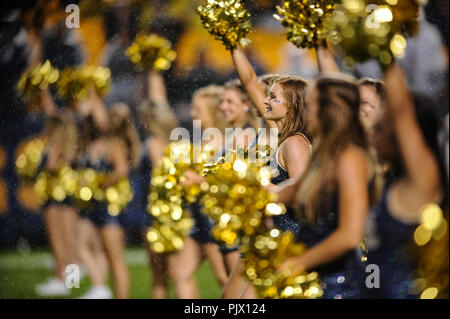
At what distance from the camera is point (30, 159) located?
2.08 m

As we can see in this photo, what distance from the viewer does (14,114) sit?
2090 mm

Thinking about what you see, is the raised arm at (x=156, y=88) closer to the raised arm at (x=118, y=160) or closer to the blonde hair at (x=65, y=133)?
the raised arm at (x=118, y=160)

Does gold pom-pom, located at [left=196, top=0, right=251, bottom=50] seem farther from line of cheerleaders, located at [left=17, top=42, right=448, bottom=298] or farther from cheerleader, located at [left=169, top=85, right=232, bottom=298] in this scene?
cheerleader, located at [left=169, top=85, right=232, bottom=298]

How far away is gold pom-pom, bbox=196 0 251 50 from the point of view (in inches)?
76.6

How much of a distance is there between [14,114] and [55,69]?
0.91 ft

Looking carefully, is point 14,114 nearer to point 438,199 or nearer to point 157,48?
point 157,48

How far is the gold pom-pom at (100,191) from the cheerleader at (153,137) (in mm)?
60

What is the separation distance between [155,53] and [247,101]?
438mm

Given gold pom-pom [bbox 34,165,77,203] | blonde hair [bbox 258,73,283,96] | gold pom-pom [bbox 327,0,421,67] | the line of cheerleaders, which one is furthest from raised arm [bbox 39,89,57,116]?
gold pom-pom [bbox 327,0,421,67]

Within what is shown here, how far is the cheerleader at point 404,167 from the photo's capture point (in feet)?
6.07

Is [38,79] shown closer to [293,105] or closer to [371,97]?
[293,105]

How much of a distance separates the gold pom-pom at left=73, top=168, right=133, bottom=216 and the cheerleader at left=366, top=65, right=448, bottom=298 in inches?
40.8

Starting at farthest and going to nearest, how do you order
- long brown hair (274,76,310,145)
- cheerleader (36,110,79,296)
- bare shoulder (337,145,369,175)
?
cheerleader (36,110,79,296), long brown hair (274,76,310,145), bare shoulder (337,145,369,175)
